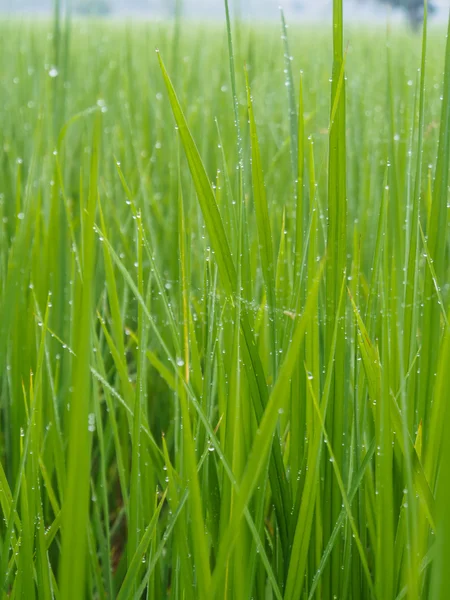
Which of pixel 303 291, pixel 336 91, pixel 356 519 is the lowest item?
pixel 356 519

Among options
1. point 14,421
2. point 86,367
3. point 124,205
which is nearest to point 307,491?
point 86,367

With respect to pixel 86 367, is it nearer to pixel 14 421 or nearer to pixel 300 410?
pixel 300 410

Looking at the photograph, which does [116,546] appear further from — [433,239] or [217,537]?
[433,239]

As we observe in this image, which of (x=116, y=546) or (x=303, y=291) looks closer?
(x=303, y=291)

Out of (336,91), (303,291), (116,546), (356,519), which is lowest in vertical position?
(116,546)

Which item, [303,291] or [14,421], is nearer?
[303,291]

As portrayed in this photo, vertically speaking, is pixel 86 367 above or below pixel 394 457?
above

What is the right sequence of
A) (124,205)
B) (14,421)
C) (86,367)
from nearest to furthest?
(86,367) < (14,421) < (124,205)

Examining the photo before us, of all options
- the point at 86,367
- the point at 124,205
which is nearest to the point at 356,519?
the point at 86,367

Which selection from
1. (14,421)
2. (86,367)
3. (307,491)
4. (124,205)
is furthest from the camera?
(124,205)
